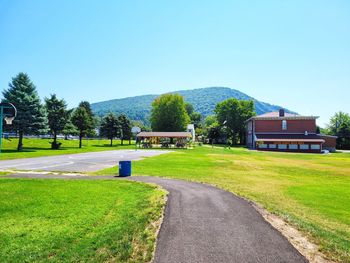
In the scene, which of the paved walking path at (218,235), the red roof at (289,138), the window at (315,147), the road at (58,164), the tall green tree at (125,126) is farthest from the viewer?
the tall green tree at (125,126)

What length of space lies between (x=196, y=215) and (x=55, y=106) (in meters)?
54.5

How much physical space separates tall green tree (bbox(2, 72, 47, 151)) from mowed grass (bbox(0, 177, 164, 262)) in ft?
115

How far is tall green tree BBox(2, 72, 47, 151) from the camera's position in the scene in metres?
45.6

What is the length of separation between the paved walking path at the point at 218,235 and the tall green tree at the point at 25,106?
4232 centimetres

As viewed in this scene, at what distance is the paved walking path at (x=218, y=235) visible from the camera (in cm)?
659

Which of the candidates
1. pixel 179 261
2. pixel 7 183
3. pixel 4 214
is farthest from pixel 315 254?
pixel 7 183

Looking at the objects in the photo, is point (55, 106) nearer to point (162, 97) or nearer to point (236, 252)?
point (162, 97)

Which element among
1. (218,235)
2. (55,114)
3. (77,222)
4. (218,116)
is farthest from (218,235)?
(218,116)

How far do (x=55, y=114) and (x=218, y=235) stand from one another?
55.0 metres

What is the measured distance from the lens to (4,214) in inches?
393

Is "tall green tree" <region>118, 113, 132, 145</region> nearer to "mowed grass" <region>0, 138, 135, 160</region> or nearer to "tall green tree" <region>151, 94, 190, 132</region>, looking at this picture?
"tall green tree" <region>151, 94, 190, 132</region>

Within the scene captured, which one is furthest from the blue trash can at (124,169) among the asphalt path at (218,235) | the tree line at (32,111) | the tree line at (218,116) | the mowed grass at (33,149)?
the tree line at (218,116)

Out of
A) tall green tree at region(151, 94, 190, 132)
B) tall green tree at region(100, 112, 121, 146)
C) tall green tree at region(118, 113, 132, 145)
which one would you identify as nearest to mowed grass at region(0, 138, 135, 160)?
tall green tree at region(100, 112, 121, 146)

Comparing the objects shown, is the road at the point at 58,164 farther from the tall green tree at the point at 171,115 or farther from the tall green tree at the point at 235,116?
the tall green tree at the point at 235,116
